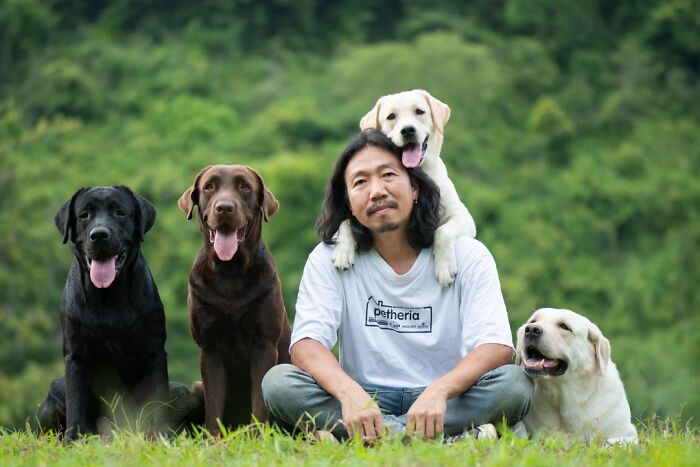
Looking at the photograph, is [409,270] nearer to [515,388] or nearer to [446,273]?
[446,273]

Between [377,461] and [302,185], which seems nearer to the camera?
[377,461]

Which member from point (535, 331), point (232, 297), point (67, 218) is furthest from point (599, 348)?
point (67, 218)

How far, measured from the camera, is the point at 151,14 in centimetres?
4897

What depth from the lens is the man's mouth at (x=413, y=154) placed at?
495 centimetres

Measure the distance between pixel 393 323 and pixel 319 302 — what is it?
1.17 ft

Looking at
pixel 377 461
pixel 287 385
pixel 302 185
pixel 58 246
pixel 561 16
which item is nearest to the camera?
pixel 377 461

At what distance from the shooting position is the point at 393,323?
4512 mm

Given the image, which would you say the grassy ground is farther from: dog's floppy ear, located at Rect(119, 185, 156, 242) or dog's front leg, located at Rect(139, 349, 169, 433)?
dog's floppy ear, located at Rect(119, 185, 156, 242)

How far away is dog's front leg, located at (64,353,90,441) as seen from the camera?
4.51 meters

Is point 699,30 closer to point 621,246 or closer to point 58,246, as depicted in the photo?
point 621,246

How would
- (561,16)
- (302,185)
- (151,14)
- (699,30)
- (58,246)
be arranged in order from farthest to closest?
(151,14) < (561,16) < (699,30) < (302,185) < (58,246)

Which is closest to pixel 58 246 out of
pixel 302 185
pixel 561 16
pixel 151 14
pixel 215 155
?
pixel 302 185

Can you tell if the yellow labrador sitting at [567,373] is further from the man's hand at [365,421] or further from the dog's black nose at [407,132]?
the dog's black nose at [407,132]

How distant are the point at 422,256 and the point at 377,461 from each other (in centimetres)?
142
